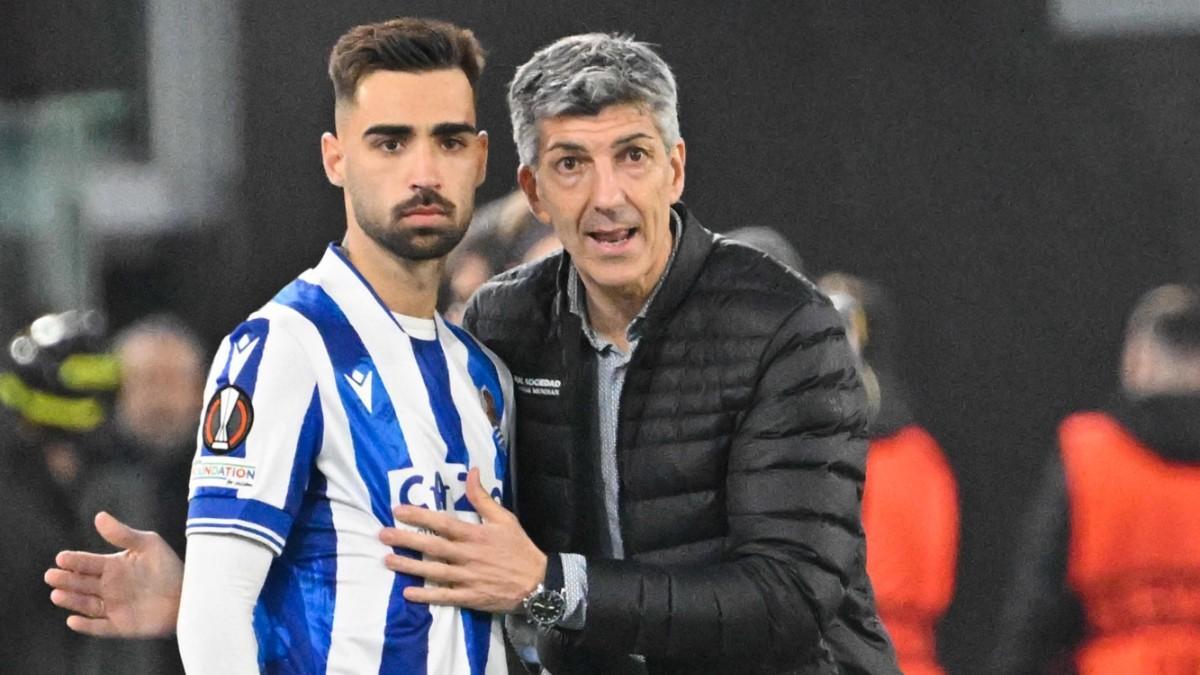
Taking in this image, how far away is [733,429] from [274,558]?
615 millimetres

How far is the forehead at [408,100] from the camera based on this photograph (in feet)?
6.40

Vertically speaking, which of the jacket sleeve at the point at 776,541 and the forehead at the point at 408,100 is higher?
the forehead at the point at 408,100

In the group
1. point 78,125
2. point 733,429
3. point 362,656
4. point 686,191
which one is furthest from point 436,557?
point 78,125

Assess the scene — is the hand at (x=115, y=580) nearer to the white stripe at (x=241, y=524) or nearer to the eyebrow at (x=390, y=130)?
the white stripe at (x=241, y=524)

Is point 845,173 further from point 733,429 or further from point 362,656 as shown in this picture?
point 362,656

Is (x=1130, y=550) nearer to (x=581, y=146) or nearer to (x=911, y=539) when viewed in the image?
(x=911, y=539)

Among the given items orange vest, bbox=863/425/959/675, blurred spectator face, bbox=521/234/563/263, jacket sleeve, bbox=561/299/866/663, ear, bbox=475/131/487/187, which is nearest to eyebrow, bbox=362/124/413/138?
ear, bbox=475/131/487/187

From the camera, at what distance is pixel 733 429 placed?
6.66 ft

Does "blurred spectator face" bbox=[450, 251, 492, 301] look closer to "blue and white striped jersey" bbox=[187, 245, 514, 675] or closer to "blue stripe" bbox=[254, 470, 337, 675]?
"blue and white striped jersey" bbox=[187, 245, 514, 675]

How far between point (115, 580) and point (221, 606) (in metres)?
0.62

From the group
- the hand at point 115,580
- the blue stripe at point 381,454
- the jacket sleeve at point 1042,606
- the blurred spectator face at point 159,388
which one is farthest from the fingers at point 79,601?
the jacket sleeve at point 1042,606

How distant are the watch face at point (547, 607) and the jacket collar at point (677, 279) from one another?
1.24ft

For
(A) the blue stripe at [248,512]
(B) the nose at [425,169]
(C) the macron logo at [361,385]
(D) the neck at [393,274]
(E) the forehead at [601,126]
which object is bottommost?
(A) the blue stripe at [248,512]

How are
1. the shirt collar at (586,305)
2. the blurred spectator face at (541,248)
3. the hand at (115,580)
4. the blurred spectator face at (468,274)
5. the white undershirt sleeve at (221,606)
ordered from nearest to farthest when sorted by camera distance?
the white undershirt sleeve at (221,606)
the shirt collar at (586,305)
the hand at (115,580)
the blurred spectator face at (468,274)
the blurred spectator face at (541,248)
